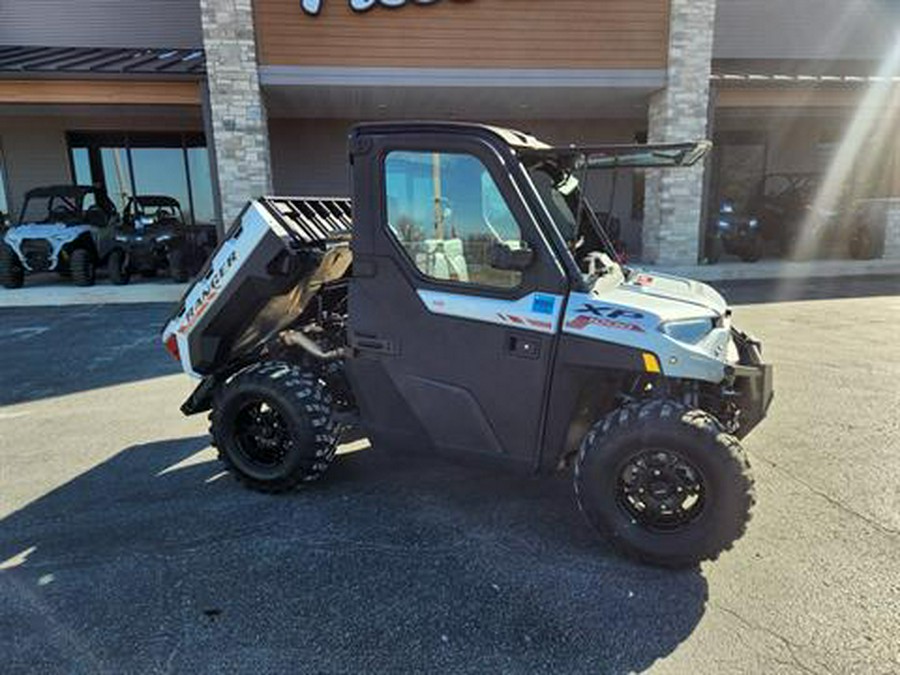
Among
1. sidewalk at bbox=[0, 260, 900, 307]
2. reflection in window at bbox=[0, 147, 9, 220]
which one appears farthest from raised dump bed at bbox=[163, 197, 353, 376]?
reflection in window at bbox=[0, 147, 9, 220]

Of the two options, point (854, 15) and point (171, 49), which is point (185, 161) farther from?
point (854, 15)

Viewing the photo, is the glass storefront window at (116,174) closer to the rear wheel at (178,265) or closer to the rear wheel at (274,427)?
the rear wheel at (178,265)

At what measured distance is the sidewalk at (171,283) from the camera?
36.5 ft

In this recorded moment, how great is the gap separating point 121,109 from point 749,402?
44.8ft

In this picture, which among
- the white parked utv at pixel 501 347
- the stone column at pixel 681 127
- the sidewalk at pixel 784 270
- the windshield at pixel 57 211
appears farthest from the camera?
the windshield at pixel 57 211

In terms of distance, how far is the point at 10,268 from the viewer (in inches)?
464

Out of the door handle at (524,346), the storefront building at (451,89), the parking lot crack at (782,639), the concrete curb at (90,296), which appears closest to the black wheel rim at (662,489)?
the parking lot crack at (782,639)

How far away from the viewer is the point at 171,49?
1446cm

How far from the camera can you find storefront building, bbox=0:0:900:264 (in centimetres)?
1087

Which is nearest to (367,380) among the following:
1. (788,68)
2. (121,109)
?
(121,109)

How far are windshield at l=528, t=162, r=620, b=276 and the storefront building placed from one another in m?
8.33

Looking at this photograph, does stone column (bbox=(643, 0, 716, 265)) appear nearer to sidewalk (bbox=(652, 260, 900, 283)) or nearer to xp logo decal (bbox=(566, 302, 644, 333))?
sidewalk (bbox=(652, 260, 900, 283))

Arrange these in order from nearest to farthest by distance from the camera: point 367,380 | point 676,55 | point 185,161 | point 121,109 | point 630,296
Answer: point 630,296 < point 367,380 < point 676,55 < point 121,109 < point 185,161

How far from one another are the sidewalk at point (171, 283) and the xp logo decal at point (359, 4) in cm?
544
